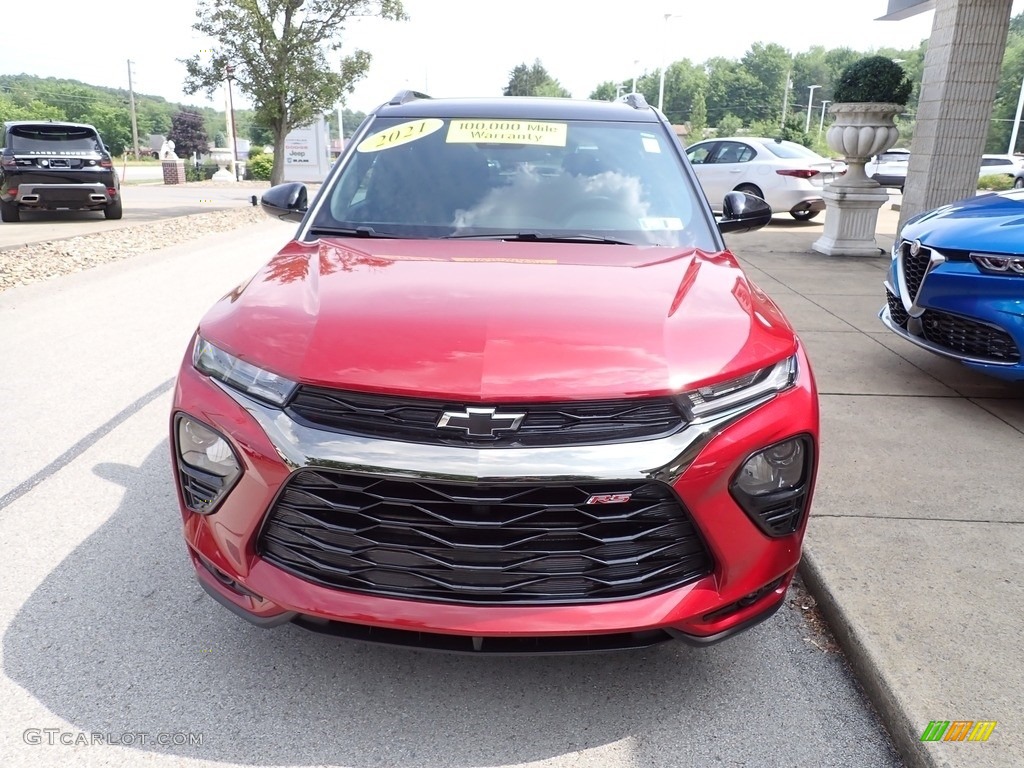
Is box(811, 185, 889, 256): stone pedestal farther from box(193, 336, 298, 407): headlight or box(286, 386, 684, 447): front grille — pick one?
box(193, 336, 298, 407): headlight

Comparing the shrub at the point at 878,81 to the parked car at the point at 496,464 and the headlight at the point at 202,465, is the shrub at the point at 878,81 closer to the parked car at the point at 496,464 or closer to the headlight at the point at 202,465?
the parked car at the point at 496,464

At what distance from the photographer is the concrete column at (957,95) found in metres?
9.73

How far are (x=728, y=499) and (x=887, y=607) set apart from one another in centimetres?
106

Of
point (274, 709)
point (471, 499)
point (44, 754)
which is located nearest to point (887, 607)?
point (471, 499)

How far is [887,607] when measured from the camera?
2777mm

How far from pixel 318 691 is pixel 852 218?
10768 mm

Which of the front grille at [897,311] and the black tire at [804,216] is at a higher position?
the front grille at [897,311]

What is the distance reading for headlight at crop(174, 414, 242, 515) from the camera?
7.18 feet

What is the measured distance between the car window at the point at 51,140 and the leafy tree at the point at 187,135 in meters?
82.2

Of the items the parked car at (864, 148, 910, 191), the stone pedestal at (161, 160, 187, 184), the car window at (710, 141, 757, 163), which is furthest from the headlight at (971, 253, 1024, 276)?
the stone pedestal at (161, 160, 187, 184)

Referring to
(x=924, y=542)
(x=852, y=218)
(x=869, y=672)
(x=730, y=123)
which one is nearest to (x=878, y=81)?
(x=852, y=218)

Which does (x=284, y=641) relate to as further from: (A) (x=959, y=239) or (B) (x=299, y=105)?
(B) (x=299, y=105)

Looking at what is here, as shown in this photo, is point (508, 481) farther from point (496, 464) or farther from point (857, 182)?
point (857, 182)

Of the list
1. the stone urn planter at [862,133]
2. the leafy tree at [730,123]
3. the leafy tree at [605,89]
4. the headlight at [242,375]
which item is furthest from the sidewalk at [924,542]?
the leafy tree at [605,89]
